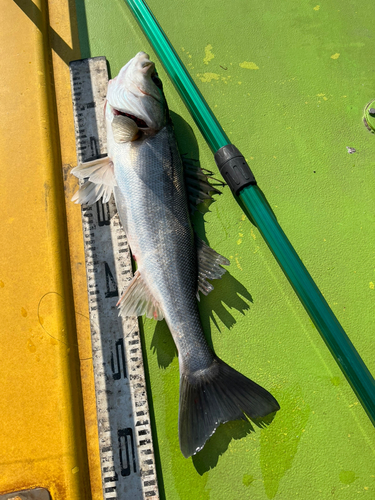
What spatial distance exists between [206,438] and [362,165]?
170 centimetres

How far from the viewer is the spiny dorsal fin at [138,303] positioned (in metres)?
1.67

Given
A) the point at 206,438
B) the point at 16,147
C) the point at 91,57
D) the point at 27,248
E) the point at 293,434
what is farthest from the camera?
the point at 91,57

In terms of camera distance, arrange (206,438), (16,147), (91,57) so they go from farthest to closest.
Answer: (91,57) → (16,147) → (206,438)

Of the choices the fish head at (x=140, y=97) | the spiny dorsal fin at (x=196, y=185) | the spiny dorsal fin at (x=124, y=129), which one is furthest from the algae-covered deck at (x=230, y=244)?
the spiny dorsal fin at (x=124, y=129)

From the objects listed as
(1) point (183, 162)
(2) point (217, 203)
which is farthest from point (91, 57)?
(2) point (217, 203)

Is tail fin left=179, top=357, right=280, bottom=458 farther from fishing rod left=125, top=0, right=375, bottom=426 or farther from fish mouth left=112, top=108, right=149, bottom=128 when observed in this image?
fish mouth left=112, top=108, right=149, bottom=128

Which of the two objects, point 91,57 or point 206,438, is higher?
point 91,57

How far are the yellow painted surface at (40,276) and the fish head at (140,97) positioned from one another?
16.6 inches

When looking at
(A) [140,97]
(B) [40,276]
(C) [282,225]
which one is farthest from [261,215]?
(B) [40,276]

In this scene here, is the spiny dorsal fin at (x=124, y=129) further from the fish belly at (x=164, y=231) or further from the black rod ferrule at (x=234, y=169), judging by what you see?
the black rod ferrule at (x=234, y=169)

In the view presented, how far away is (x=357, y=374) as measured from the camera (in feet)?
5.17

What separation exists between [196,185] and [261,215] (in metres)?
0.39

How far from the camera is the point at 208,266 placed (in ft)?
5.65

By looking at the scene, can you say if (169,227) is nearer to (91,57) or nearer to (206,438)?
(206,438)
